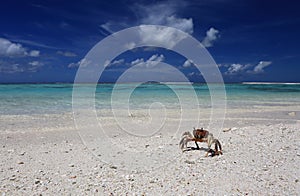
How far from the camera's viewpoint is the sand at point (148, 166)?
429 cm

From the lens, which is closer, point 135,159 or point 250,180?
point 250,180

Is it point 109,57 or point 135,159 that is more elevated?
point 109,57

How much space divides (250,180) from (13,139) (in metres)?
7.20

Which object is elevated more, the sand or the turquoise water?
the turquoise water

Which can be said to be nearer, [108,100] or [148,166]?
[148,166]

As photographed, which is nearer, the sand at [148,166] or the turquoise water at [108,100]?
the sand at [148,166]

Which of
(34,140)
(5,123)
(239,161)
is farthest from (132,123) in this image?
(239,161)

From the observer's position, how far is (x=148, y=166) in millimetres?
5496

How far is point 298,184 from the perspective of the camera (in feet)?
14.1

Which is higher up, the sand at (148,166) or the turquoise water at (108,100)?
the turquoise water at (108,100)

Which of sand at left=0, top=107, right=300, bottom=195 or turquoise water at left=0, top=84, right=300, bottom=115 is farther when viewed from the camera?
turquoise water at left=0, top=84, right=300, bottom=115

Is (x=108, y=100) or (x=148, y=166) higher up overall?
(x=108, y=100)

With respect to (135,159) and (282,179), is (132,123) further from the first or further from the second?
(282,179)

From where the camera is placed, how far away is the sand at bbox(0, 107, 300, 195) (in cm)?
429
